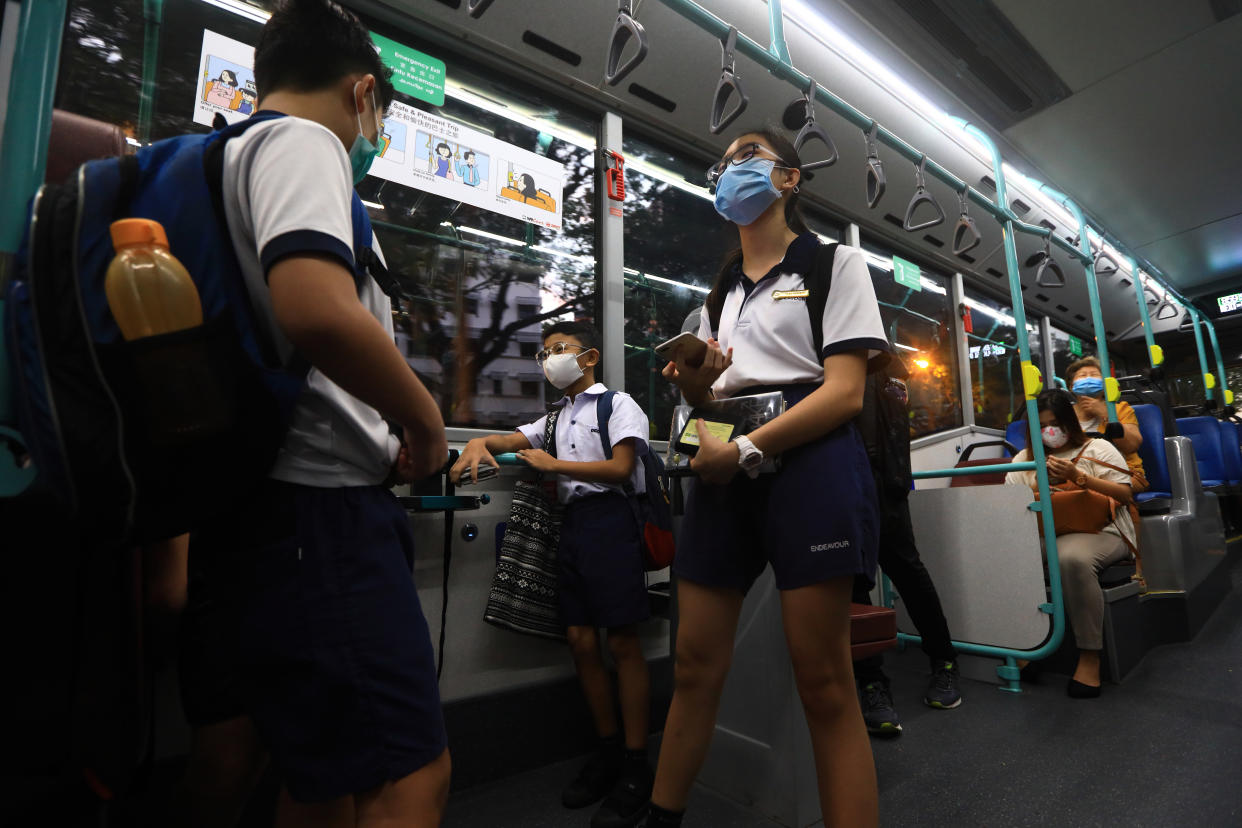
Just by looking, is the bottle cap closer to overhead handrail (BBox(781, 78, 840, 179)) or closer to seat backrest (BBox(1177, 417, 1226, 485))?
overhead handrail (BBox(781, 78, 840, 179))

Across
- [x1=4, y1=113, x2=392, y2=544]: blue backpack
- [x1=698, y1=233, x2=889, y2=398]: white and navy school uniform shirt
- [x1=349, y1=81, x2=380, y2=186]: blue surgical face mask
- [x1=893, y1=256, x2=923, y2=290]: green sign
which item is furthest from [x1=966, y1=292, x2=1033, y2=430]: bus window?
[x1=4, y1=113, x2=392, y2=544]: blue backpack

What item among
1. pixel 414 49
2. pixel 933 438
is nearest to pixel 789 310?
pixel 414 49

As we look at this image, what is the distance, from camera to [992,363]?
606 cm

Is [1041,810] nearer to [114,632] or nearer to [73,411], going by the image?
[114,632]

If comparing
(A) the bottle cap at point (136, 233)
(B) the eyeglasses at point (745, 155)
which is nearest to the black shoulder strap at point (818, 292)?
(B) the eyeglasses at point (745, 155)

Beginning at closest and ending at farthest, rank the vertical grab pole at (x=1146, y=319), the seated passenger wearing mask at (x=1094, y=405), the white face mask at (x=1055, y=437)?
the white face mask at (x=1055, y=437) → the seated passenger wearing mask at (x=1094, y=405) → the vertical grab pole at (x=1146, y=319)

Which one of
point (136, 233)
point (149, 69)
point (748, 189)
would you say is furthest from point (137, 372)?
point (748, 189)

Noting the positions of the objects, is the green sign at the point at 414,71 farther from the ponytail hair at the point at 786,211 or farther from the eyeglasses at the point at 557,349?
the ponytail hair at the point at 786,211

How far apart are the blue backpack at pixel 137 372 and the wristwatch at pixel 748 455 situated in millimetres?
715

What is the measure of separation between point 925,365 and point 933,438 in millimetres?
717

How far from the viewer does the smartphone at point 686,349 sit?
123 centimetres

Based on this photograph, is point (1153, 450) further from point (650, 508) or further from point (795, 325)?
point (795, 325)

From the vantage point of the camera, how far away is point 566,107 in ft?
10.1

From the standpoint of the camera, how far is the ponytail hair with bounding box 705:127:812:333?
1418 millimetres
